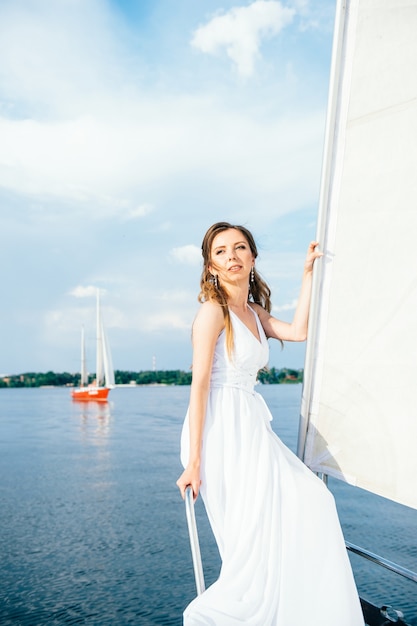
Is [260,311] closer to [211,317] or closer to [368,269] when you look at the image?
[211,317]

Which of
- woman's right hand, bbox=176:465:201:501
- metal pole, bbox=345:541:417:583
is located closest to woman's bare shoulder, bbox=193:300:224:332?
woman's right hand, bbox=176:465:201:501

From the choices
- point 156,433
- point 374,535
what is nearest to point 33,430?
point 156,433

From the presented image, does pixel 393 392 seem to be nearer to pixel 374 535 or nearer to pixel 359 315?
pixel 359 315

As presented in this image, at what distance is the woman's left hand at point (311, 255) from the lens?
2.01 meters

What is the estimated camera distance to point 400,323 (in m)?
1.73

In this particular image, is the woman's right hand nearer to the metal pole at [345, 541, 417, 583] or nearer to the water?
the metal pole at [345, 541, 417, 583]

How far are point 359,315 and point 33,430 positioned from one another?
88.6 feet

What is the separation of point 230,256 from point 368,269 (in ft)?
1.80

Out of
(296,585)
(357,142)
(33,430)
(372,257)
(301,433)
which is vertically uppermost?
(357,142)

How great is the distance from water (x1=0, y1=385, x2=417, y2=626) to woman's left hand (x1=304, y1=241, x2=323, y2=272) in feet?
14.5

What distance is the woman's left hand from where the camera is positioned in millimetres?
2008

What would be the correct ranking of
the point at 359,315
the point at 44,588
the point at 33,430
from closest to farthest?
1. the point at 359,315
2. the point at 44,588
3. the point at 33,430

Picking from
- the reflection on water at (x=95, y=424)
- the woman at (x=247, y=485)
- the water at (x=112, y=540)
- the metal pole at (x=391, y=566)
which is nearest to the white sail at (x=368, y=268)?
the woman at (x=247, y=485)

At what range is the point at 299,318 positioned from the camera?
2.29 metres
